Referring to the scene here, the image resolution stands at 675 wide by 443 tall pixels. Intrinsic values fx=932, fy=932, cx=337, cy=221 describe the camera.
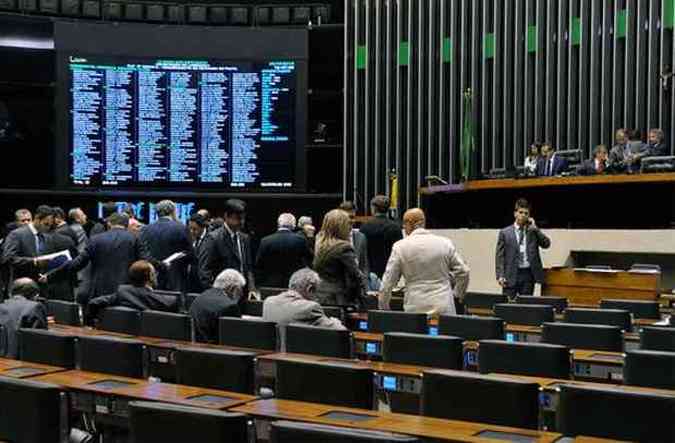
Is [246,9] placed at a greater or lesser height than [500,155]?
greater

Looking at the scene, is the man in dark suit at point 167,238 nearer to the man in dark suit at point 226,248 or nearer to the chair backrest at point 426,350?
the man in dark suit at point 226,248

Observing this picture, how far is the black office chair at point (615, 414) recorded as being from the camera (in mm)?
2951

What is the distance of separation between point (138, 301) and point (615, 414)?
3528 mm

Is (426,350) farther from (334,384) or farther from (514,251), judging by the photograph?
(514,251)

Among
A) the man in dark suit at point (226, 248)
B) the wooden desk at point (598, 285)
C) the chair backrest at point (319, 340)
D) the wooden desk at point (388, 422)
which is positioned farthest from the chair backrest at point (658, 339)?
the wooden desk at point (598, 285)

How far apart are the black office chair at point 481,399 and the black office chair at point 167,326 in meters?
2.03

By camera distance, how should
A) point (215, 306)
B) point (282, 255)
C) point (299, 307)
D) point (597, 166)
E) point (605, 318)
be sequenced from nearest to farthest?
1. point (299, 307)
2. point (215, 306)
3. point (605, 318)
4. point (282, 255)
5. point (597, 166)

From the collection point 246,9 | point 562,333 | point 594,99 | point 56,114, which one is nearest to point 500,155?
point 594,99

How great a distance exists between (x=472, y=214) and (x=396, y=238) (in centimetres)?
382

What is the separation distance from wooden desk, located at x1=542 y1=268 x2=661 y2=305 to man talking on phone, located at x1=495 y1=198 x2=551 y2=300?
3.07ft

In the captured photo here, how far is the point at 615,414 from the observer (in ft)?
9.97

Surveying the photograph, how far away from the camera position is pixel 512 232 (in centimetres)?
791

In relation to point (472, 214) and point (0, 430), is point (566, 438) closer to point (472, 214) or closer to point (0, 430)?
point (0, 430)

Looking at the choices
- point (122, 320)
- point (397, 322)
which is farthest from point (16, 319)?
point (397, 322)
